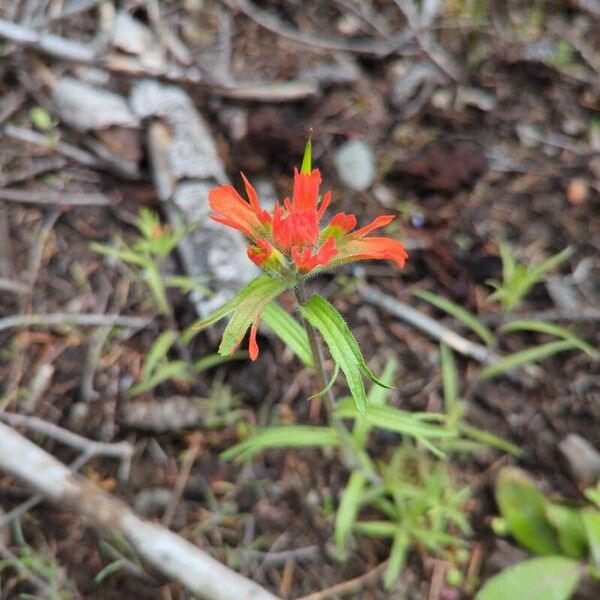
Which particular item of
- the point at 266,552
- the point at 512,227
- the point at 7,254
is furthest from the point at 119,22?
the point at 266,552

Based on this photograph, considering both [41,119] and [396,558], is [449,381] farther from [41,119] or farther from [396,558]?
[41,119]

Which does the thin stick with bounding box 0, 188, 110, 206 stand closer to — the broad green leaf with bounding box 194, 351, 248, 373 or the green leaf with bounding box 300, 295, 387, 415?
the broad green leaf with bounding box 194, 351, 248, 373

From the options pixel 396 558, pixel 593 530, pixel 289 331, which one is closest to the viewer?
pixel 289 331

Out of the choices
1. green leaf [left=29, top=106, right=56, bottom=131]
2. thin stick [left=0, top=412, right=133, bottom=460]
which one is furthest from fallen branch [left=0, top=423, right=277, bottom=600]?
green leaf [left=29, top=106, right=56, bottom=131]

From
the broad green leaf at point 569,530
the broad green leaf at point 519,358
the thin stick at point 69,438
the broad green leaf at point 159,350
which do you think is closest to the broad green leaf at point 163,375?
the broad green leaf at point 159,350

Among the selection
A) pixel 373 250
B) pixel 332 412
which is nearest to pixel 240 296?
pixel 373 250

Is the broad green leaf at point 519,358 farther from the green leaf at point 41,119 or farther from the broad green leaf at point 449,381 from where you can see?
the green leaf at point 41,119
